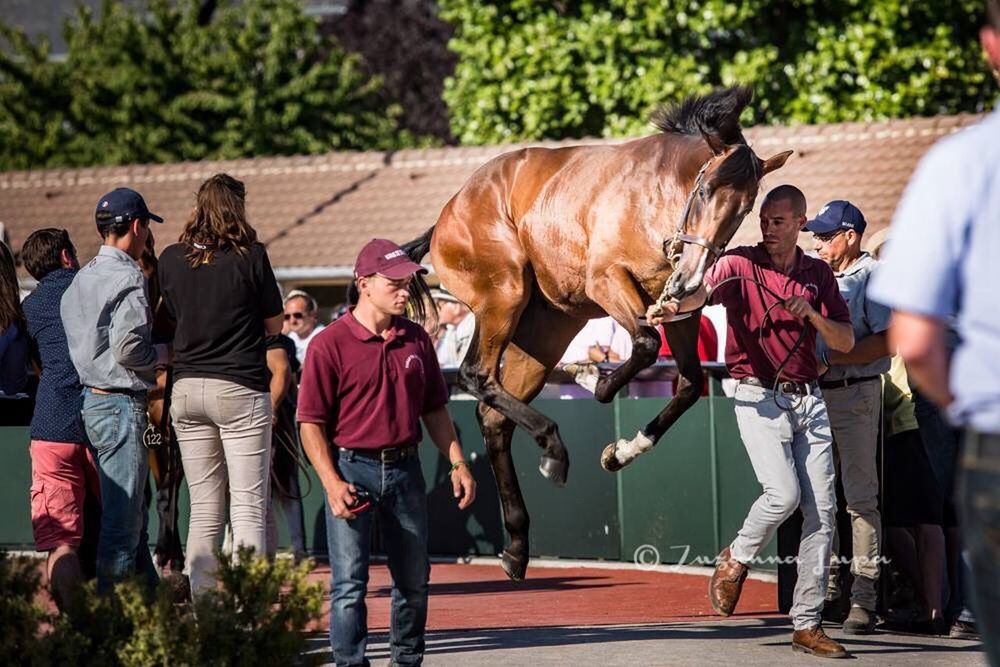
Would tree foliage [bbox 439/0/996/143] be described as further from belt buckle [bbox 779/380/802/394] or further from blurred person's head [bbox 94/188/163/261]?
blurred person's head [bbox 94/188/163/261]

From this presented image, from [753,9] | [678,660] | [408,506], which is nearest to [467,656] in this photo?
[678,660]

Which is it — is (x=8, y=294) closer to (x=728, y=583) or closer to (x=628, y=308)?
(x=628, y=308)

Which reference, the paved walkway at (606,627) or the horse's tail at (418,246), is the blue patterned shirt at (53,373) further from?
the horse's tail at (418,246)

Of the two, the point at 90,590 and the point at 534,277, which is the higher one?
the point at 534,277

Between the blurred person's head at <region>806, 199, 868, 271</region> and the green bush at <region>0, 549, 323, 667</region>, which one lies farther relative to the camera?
the blurred person's head at <region>806, 199, 868, 271</region>

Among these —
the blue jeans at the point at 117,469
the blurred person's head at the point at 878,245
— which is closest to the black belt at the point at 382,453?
the blue jeans at the point at 117,469

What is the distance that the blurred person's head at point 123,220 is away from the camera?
6.54m

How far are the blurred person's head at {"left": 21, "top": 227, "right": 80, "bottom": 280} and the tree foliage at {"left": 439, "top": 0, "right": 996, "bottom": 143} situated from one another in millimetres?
16256

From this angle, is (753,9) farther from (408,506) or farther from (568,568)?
(408,506)

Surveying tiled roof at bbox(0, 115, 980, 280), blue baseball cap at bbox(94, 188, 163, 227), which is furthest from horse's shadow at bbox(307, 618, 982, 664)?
tiled roof at bbox(0, 115, 980, 280)

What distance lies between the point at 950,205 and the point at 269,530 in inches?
233

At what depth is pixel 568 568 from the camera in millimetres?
10711

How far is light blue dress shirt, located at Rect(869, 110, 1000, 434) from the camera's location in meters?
2.88

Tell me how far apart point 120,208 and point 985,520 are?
15.1ft
